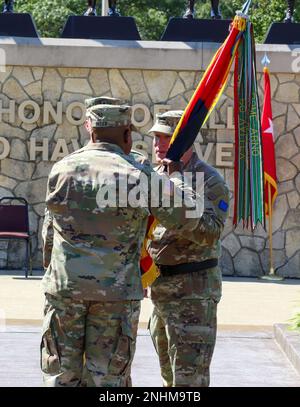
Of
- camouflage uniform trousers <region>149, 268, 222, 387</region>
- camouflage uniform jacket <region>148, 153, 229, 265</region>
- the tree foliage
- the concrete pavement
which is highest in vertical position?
the tree foliage

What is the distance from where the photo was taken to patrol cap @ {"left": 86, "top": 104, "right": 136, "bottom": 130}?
5715 mm

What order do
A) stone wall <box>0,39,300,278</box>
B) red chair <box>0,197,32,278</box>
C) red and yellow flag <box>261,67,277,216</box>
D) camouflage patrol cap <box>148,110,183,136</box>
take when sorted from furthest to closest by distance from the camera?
stone wall <box>0,39,300,278</box> → red and yellow flag <box>261,67,277,216</box> → red chair <box>0,197,32,278</box> → camouflage patrol cap <box>148,110,183,136</box>

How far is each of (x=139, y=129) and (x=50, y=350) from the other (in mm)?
10133

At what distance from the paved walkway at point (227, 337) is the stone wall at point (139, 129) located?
2.68 feet

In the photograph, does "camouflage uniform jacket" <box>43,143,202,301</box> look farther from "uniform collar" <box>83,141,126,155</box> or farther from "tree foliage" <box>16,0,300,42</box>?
"tree foliage" <box>16,0,300,42</box>

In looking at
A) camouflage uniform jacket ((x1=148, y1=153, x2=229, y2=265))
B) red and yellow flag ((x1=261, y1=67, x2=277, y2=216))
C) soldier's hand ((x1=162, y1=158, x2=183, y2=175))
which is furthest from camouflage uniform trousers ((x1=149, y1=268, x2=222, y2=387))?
red and yellow flag ((x1=261, y1=67, x2=277, y2=216))

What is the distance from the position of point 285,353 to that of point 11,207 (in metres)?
5.84

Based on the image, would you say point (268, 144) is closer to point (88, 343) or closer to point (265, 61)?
point (265, 61)

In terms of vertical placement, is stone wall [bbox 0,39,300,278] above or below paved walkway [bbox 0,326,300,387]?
above

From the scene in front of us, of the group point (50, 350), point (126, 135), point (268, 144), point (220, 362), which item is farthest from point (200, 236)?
point (268, 144)

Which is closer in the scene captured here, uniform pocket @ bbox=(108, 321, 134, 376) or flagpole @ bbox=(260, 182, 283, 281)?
uniform pocket @ bbox=(108, 321, 134, 376)

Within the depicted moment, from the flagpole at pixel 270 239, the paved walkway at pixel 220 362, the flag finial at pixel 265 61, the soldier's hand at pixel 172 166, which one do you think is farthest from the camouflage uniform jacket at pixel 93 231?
the flagpole at pixel 270 239

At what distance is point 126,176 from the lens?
568cm

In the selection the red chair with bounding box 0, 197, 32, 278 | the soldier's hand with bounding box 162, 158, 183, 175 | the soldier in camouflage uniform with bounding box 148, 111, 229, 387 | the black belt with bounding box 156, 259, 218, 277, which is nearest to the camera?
the soldier's hand with bounding box 162, 158, 183, 175
